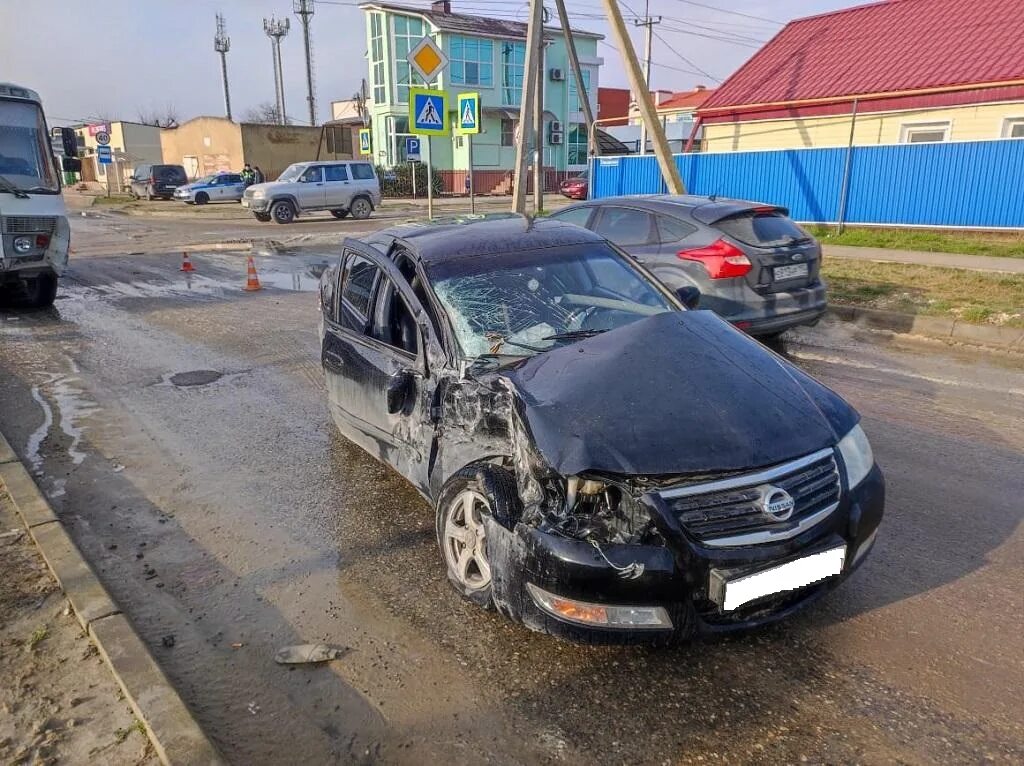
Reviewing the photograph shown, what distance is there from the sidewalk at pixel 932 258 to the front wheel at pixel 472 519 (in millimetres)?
11302

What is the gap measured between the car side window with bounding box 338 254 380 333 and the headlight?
281cm

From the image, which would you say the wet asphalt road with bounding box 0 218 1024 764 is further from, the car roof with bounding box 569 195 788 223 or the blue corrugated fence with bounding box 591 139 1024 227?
the blue corrugated fence with bounding box 591 139 1024 227

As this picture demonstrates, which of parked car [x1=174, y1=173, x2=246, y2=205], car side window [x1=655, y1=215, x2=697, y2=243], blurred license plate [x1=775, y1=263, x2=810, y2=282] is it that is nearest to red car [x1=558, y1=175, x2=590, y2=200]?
parked car [x1=174, y1=173, x2=246, y2=205]

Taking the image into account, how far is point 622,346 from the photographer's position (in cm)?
368

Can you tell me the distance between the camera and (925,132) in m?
18.7

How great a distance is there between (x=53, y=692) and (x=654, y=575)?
2.28 m

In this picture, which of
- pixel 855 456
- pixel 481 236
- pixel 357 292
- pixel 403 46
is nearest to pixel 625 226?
pixel 481 236

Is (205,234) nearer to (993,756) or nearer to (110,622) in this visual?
(110,622)

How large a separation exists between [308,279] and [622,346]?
1156 centimetres

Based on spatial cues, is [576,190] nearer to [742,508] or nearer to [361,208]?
[361,208]

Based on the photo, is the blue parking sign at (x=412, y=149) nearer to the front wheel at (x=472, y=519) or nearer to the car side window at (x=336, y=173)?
the car side window at (x=336, y=173)

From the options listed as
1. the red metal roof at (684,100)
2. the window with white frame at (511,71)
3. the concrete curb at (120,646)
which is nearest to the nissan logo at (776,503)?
the concrete curb at (120,646)

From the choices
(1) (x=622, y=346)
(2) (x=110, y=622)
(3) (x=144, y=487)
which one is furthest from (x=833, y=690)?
(3) (x=144, y=487)

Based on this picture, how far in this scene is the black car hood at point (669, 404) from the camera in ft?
9.66
